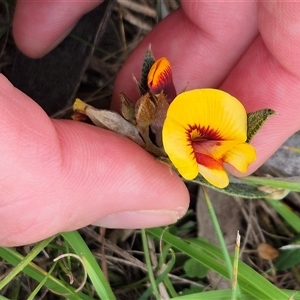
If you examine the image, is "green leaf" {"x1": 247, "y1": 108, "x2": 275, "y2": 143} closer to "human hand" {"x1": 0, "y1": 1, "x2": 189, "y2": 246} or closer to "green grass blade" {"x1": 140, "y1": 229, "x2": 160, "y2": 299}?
"human hand" {"x1": 0, "y1": 1, "x2": 189, "y2": 246}

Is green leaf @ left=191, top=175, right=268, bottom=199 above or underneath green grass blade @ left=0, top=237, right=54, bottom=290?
above

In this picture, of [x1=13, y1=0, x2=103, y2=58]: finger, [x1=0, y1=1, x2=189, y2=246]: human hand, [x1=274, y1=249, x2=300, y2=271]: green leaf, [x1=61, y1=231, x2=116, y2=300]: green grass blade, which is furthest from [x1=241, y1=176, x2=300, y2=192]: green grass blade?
[x1=13, y1=0, x2=103, y2=58]: finger

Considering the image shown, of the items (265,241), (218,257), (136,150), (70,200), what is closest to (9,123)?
(70,200)

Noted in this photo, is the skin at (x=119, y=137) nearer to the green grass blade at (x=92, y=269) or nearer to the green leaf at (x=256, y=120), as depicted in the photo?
the green grass blade at (x=92, y=269)

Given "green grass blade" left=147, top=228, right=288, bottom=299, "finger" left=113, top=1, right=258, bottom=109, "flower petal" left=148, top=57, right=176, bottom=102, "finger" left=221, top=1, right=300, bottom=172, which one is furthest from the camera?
"finger" left=113, top=1, right=258, bottom=109

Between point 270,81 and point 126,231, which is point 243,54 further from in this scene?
point 126,231

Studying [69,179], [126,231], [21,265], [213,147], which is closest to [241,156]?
[213,147]
